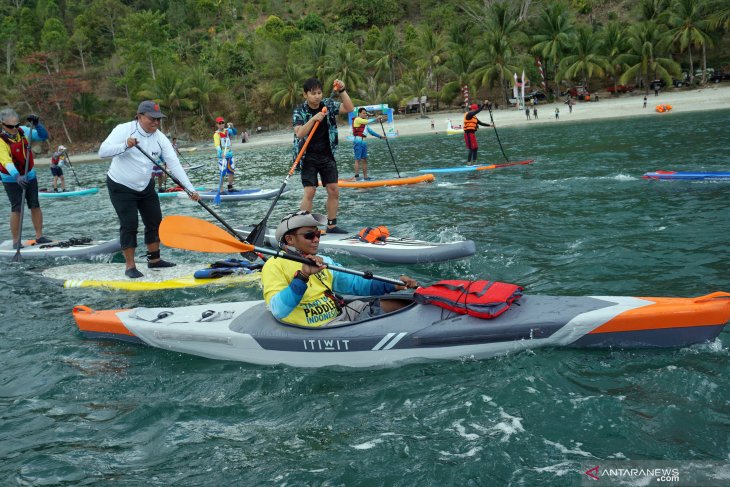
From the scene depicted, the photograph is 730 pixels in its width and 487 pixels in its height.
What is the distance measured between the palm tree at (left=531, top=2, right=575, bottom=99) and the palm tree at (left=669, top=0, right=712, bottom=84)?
6912 mm

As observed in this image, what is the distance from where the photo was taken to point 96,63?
72625 mm

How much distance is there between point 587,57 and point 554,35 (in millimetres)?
4087

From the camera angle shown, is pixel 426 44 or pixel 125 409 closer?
pixel 125 409

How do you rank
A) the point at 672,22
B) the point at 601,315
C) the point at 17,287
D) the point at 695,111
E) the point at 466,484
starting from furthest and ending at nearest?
the point at 672,22 < the point at 695,111 < the point at 17,287 < the point at 601,315 < the point at 466,484

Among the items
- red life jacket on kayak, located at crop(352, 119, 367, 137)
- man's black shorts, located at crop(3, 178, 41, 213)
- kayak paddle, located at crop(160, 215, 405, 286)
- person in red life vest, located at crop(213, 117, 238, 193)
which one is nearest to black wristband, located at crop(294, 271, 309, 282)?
kayak paddle, located at crop(160, 215, 405, 286)

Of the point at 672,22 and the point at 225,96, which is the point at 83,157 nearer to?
the point at 225,96

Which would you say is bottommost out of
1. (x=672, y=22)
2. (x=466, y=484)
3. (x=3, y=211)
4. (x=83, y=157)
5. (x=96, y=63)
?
(x=466, y=484)

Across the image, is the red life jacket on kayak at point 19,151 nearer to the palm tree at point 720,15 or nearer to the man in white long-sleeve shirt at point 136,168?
the man in white long-sleeve shirt at point 136,168

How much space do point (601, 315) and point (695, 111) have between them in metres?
34.9

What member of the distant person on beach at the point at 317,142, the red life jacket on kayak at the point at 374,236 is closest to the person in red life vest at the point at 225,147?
the distant person on beach at the point at 317,142

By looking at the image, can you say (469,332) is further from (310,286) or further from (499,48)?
(499,48)

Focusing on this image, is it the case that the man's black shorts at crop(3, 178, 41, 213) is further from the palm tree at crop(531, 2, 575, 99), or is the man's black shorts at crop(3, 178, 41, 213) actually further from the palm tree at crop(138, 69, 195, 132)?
the palm tree at crop(138, 69, 195, 132)

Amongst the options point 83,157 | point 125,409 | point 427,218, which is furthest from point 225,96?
point 125,409

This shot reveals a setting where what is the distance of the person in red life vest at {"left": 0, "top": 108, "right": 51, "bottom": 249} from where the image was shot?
9266 millimetres
